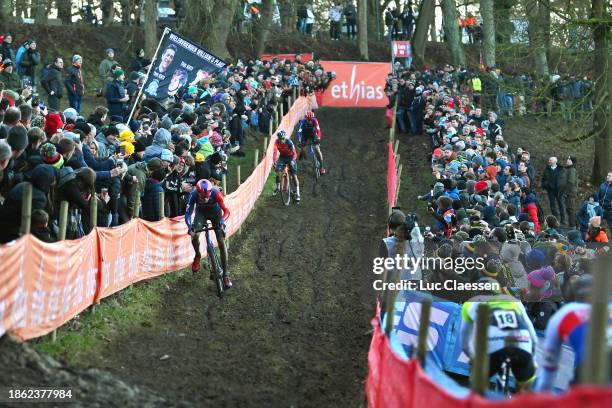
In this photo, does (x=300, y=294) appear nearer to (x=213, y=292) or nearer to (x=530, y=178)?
(x=213, y=292)

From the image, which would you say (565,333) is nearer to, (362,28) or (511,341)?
(511,341)

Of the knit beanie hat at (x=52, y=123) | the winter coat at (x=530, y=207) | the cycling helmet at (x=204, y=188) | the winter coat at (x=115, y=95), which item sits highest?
the winter coat at (x=115, y=95)

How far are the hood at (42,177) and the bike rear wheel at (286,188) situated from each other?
515 inches

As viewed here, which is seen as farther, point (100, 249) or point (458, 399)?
point (100, 249)

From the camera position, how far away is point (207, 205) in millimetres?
15773

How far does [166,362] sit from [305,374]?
1.73 metres

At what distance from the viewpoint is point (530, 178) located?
2552 centimetres

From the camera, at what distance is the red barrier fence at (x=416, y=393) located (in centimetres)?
533

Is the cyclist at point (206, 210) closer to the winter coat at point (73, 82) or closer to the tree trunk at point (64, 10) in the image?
the winter coat at point (73, 82)

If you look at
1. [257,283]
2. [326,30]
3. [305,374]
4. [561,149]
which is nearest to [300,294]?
[257,283]

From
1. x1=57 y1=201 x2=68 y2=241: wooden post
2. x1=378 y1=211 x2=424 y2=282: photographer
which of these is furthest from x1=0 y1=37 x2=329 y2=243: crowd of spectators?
x1=378 y1=211 x2=424 y2=282: photographer

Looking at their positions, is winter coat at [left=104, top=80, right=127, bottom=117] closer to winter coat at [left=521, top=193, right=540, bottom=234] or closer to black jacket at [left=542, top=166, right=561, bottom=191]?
winter coat at [left=521, top=193, right=540, bottom=234]

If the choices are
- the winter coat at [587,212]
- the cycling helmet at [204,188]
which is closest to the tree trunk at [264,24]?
the winter coat at [587,212]

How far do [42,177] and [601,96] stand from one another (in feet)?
69.0
